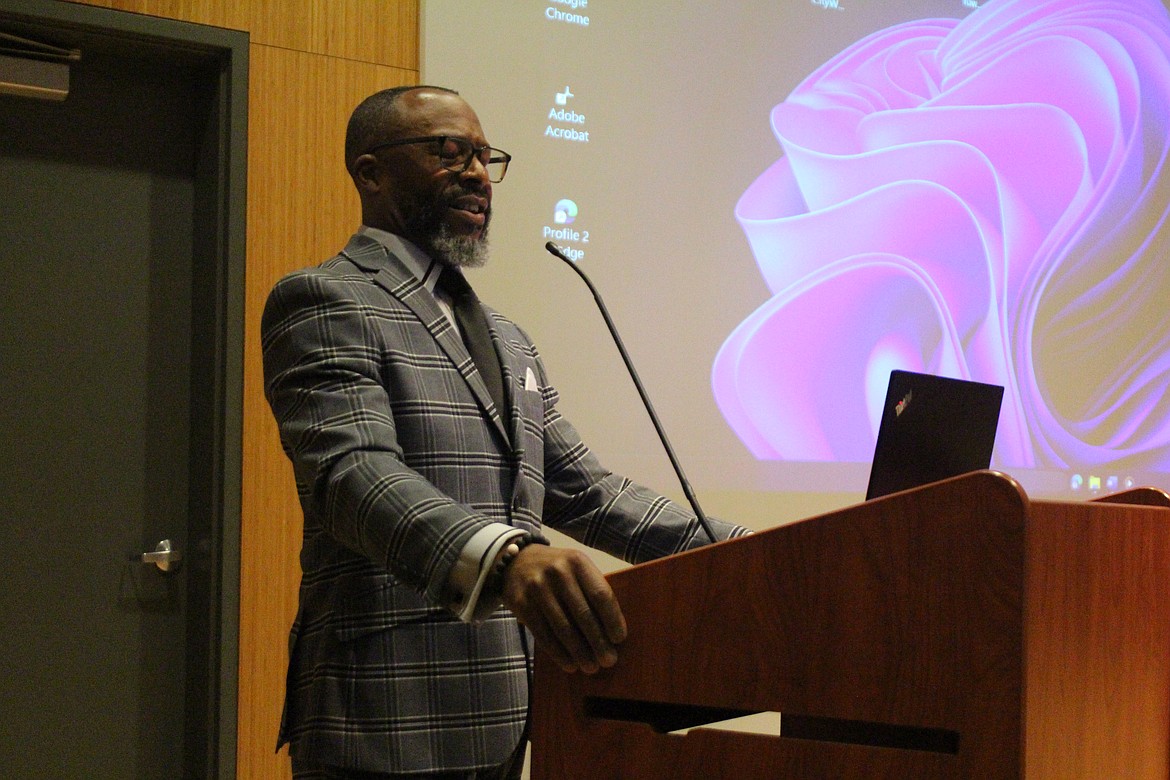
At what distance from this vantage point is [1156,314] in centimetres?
365

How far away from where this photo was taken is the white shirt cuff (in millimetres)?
1046

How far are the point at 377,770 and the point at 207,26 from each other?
74.4 inches

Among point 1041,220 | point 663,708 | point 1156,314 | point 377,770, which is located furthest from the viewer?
point 1156,314

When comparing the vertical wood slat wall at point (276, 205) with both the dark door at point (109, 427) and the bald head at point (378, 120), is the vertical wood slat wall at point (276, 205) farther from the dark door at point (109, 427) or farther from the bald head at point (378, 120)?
the bald head at point (378, 120)

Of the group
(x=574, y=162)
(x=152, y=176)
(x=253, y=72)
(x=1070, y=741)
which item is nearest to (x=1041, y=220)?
(x=574, y=162)

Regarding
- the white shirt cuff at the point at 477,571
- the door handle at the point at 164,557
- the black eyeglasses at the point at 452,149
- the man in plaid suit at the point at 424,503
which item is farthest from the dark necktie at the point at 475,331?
the door handle at the point at 164,557

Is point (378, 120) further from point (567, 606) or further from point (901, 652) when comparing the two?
point (901, 652)

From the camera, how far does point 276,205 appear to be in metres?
2.60

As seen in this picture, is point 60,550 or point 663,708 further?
point 60,550

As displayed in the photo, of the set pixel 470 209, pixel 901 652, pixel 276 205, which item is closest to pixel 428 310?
pixel 470 209

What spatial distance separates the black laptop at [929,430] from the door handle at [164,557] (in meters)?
1.88

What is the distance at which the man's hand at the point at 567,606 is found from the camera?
988 mm

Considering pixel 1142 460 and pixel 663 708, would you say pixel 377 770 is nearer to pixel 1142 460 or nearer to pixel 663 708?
pixel 663 708

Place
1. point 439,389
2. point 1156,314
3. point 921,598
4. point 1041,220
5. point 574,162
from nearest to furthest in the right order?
point 921,598
point 439,389
point 574,162
point 1041,220
point 1156,314
